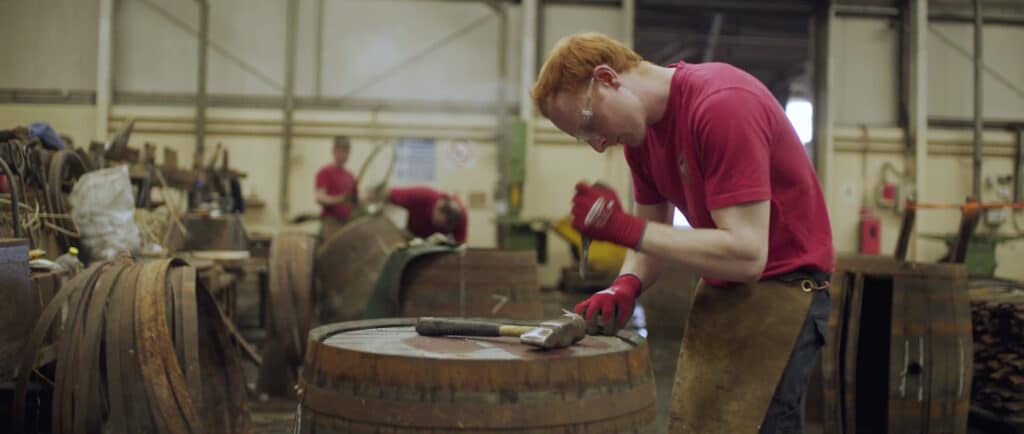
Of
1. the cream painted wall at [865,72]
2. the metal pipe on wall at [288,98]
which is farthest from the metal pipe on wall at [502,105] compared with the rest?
the cream painted wall at [865,72]

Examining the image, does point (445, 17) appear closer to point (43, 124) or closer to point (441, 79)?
point (441, 79)

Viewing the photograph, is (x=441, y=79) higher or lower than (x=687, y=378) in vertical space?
higher

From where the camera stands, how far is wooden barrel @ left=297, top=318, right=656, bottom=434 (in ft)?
5.20

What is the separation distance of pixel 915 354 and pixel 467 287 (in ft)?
7.03

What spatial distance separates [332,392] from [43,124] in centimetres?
317

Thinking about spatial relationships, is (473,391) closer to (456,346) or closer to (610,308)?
(456,346)

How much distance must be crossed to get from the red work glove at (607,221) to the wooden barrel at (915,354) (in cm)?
223

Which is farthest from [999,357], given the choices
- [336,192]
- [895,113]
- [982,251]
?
[895,113]

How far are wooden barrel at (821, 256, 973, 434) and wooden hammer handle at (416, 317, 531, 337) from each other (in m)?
2.25

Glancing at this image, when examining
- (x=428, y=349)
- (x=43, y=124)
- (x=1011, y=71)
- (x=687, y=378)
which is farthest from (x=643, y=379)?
(x=1011, y=71)

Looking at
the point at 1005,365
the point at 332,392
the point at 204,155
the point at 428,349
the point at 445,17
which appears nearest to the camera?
the point at 332,392

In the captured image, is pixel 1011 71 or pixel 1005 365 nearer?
pixel 1005 365

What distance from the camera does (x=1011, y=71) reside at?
35.4ft

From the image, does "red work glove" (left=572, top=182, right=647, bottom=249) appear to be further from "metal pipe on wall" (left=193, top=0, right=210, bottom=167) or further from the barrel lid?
"metal pipe on wall" (left=193, top=0, right=210, bottom=167)
